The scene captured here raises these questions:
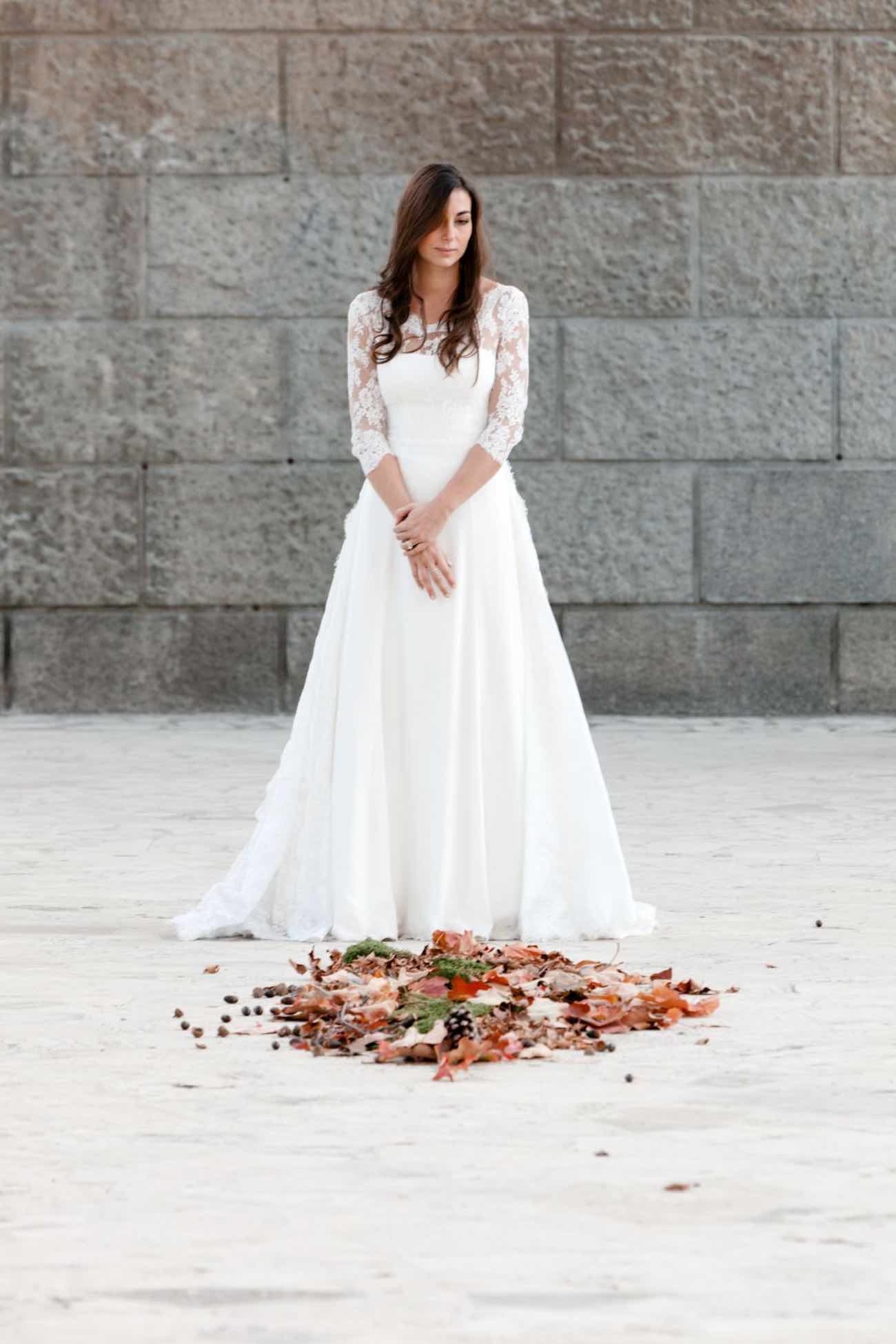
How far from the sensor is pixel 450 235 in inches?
228

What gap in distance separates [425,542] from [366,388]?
A: 486 mm

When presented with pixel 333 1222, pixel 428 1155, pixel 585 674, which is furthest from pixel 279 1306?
pixel 585 674

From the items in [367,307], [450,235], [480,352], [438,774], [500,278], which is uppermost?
[500,278]

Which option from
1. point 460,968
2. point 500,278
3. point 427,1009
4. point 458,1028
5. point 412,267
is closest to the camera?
point 458,1028

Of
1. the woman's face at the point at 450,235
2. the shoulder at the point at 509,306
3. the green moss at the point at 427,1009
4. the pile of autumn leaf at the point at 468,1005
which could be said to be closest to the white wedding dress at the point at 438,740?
the shoulder at the point at 509,306

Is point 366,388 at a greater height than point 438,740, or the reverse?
point 366,388

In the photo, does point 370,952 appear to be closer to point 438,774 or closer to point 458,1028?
point 438,774

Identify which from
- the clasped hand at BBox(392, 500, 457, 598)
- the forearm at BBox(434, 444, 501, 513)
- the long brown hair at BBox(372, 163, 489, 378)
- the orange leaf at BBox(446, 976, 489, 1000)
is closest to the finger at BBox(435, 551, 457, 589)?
the clasped hand at BBox(392, 500, 457, 598)

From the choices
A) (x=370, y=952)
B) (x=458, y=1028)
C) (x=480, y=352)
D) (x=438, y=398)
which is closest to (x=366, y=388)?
(x=438, y=398)

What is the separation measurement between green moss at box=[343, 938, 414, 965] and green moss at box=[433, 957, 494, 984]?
0.71ft

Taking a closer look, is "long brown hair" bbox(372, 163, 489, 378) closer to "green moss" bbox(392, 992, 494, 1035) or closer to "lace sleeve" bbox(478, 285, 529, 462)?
"lace sleeve" bbox(478, 285, 529, 462)

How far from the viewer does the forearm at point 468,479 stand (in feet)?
19.0

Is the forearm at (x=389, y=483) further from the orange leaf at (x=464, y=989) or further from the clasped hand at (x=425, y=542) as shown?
the orange leaf at (x=464, y=989)

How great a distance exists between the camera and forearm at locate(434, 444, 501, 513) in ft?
19.0
